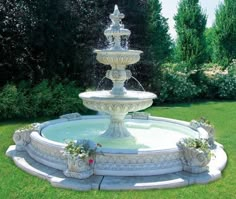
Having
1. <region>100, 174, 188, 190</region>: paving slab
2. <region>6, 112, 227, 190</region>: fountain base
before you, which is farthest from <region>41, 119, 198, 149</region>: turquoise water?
<region>100, 174, 188, 190</region>: paving slab

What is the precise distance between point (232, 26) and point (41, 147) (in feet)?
55.6

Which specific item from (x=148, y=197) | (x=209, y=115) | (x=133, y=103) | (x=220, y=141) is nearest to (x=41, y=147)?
(x=133, y=103)

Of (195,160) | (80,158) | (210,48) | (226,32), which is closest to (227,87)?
(226,32)

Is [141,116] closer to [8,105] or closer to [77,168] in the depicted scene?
[77,168]

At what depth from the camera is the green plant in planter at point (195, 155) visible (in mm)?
5801

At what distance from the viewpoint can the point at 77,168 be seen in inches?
217

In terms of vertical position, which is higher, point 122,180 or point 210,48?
point 210,48

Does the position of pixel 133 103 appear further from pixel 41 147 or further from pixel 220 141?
pixel 220 141

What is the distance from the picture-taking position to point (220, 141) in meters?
8.46

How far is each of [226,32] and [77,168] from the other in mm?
17299

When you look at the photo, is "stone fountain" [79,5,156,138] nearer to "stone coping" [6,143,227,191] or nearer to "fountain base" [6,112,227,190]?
"fountain base" [6,112,227,190]

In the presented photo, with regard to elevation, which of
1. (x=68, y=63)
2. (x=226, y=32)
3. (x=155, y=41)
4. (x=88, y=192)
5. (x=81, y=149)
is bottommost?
(x=88, y=192)

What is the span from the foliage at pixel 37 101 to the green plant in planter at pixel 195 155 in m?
6.70

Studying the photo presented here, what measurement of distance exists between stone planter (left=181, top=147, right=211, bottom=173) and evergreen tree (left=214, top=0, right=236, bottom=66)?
15.7 metres
